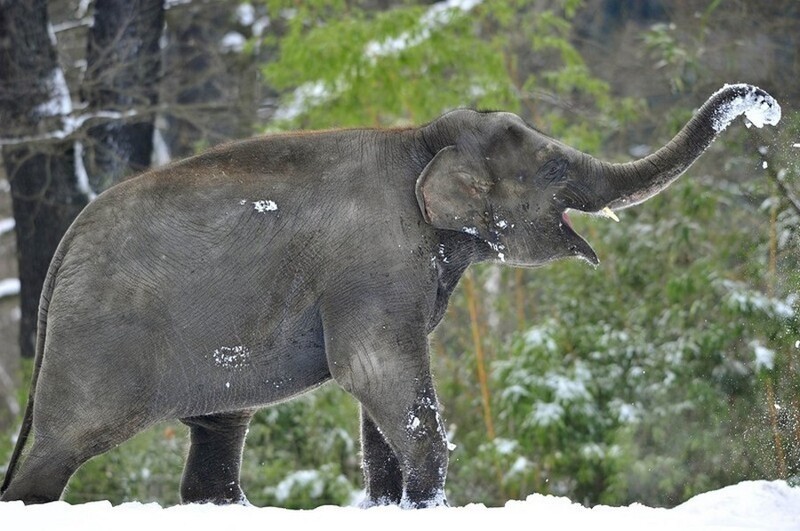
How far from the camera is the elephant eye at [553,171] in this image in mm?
6215

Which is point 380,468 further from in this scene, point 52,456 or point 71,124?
point 71,124

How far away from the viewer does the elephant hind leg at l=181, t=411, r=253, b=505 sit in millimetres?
6613

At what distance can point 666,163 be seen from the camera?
623 centimetres

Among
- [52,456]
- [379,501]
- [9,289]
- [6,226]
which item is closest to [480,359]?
[9,289]

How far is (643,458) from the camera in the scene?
10.5 meters

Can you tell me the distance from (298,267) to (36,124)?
16.4ft

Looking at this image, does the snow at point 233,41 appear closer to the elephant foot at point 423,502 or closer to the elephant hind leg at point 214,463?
the elephant hind leg at point 214,463

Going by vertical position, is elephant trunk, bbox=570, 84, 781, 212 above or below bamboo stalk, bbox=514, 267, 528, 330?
above

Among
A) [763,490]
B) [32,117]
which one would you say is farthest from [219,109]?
[763,490]

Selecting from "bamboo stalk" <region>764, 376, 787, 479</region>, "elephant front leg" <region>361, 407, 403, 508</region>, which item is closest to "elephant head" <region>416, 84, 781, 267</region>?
"elephant front leg" <region>361, 407, 403, 508</region>

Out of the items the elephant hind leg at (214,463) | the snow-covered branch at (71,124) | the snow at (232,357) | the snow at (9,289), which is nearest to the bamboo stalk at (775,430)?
the elephant hind leg at (214,463)

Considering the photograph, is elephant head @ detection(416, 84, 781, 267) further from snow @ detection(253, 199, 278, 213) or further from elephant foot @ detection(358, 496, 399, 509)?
elephant foot @ detection(358, 496, 399, 509)

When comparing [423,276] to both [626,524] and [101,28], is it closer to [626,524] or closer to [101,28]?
[626,524]

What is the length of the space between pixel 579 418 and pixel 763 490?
500 cm
